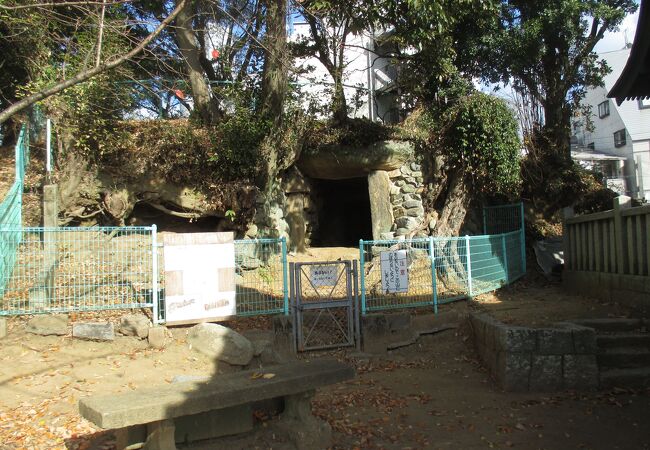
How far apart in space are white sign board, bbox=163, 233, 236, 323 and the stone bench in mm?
2958

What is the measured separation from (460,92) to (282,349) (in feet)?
25.6

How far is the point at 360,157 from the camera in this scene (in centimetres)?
1205

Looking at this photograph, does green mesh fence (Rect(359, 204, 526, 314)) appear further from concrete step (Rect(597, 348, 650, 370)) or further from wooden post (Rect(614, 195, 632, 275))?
concrete step (Rect(597, 348, 650, 370))

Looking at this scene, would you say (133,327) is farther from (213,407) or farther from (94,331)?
(213,407)

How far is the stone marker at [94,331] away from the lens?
6.55 metres

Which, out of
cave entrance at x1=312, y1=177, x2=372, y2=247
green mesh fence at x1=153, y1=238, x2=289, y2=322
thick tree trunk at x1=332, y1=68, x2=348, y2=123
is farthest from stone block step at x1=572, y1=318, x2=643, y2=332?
cave entrance at x1=312, y1=177, x2=372, y2=247

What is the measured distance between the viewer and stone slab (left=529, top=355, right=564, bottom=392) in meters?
5.74

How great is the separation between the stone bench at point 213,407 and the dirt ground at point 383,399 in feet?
0.73

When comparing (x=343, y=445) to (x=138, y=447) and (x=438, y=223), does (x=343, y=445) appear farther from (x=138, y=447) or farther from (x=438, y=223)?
(x=438, y=223)

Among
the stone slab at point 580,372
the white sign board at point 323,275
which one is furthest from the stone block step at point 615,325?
the white sign board at point 323,275

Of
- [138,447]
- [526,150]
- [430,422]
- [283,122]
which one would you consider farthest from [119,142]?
[526,150]

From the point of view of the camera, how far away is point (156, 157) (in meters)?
10.4

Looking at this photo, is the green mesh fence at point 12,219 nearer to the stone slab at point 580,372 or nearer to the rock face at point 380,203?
the stone slab at point 580,372

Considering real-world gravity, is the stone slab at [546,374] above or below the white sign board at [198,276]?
below
